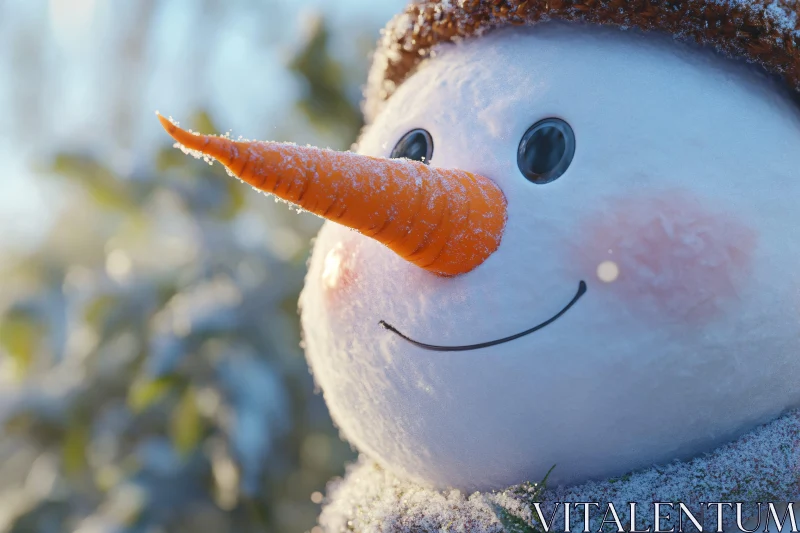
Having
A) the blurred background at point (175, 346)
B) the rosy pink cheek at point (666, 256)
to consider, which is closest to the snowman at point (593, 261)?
the rosy pink cheek at point (666, 256)

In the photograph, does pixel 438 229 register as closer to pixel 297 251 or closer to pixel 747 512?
pixel 747 512

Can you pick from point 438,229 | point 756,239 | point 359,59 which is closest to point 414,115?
point 438,229

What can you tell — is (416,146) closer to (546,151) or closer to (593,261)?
(546,151)

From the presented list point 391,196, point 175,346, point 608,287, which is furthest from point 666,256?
point 175,346

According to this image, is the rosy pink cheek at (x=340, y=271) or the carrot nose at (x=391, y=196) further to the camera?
the rosy pink cheek at (x=340, y=271)

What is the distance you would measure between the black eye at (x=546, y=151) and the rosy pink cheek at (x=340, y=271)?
297 mm

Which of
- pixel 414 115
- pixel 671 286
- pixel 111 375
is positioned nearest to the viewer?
pixel 671 286

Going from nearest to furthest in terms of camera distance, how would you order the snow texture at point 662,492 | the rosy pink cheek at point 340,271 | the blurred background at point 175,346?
the snow texture at point 662,492 → the rosy pink cheek at point 340,271 → the blurred background at point 175,346

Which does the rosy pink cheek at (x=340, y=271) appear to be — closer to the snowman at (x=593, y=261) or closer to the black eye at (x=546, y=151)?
the snowman at (x=593, y=261)

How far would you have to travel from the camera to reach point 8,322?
335cm

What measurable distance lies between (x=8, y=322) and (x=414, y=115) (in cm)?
288

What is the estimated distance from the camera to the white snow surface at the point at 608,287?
37.7 inches

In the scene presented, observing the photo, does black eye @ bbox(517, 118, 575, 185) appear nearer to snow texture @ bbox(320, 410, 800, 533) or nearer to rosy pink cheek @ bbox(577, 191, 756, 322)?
rosy pink cheek @ bbox(577, 191, 756, 322)

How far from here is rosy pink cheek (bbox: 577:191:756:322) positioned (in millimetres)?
948
